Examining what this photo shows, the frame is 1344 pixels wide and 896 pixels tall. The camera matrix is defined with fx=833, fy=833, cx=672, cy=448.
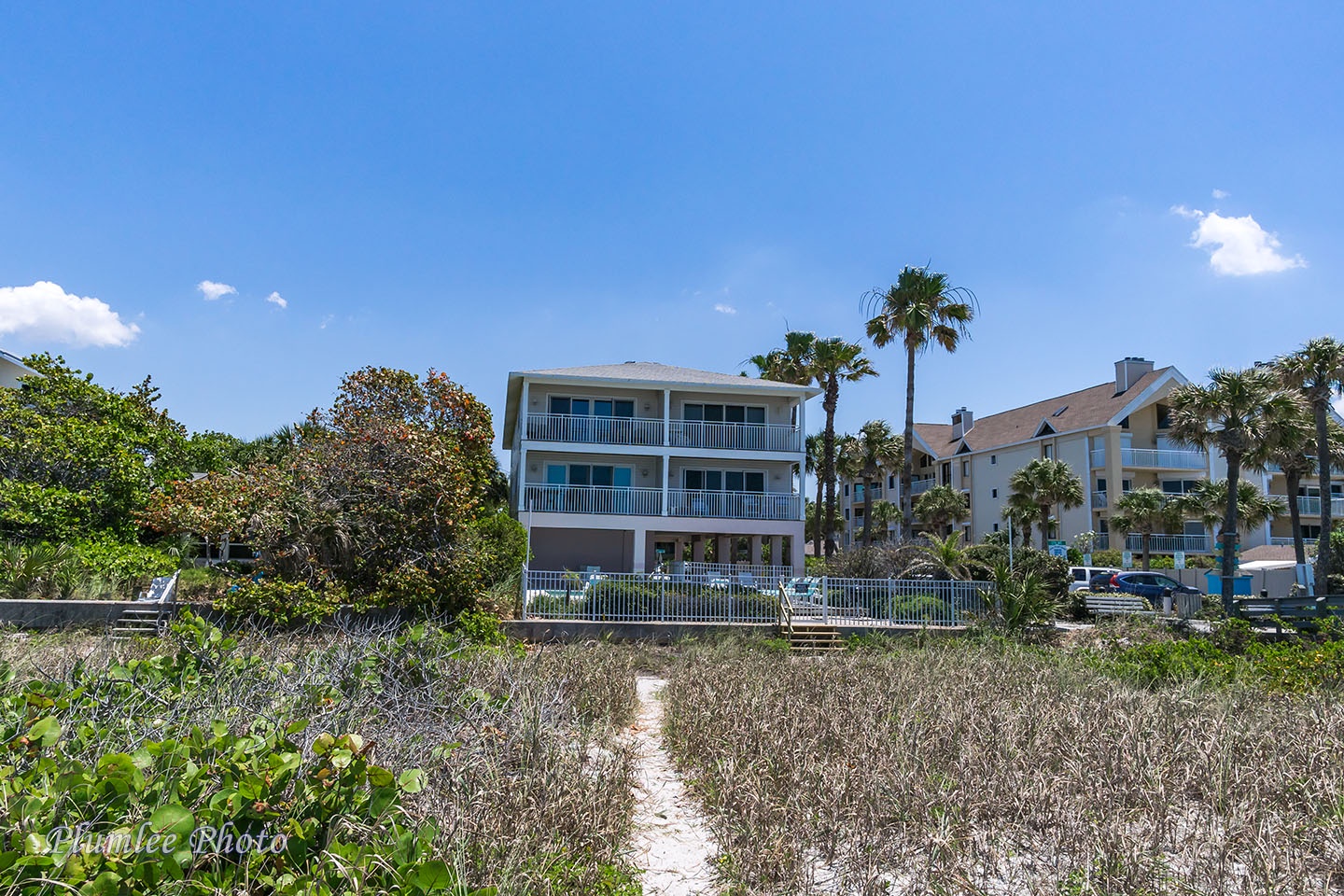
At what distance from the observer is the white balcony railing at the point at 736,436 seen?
2788 cm

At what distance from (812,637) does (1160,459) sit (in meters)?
33.5

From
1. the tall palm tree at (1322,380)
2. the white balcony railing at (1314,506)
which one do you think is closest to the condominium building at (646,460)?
the tall palm tree at (1322,380)

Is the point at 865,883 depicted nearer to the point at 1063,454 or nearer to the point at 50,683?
the point at 50,683

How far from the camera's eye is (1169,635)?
47.8 feet

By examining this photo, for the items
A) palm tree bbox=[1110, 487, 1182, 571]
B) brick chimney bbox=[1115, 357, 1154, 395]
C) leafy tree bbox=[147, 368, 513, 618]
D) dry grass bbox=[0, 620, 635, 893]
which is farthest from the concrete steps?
brick chimney bbox=[1115, 357, 1154, 395]

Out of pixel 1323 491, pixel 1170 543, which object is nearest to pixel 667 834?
pixel 1323 491

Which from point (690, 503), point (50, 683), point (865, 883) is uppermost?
point (690, 503)

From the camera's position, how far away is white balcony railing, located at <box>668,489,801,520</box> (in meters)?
27.2

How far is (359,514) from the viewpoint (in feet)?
48.0

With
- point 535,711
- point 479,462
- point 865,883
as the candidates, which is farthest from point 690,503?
point 865,883

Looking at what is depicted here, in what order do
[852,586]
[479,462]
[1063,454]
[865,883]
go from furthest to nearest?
[1063,454]
[479,462]
[852,586]
[865,883]

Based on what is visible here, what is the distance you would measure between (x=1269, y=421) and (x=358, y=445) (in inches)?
1128

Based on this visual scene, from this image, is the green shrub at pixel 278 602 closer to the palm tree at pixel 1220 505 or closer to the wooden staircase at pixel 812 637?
the wooden staircase at pixel 812 637

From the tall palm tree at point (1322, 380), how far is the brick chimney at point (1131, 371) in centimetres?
1712
